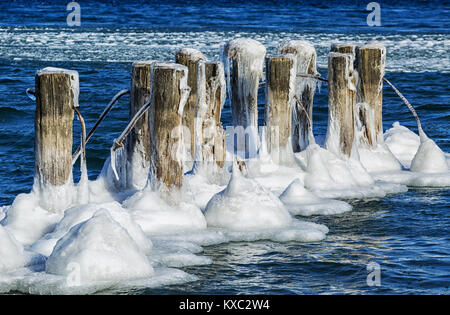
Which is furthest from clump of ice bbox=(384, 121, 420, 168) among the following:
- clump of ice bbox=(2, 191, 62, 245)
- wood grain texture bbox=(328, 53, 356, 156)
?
clump of ice bbox=(2, 191, 62, 245)

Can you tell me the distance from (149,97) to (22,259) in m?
2.58

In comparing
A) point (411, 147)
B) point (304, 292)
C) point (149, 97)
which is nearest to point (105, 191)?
point (149, 97)

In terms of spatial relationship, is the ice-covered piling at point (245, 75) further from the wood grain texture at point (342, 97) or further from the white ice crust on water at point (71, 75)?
the white ice crust on water at point (71, 75)

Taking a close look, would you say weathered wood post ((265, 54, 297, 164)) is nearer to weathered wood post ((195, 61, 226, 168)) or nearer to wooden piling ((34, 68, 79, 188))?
weathered wood post ((195, 61, 226, 168))

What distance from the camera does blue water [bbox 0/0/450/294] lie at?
26.2 ft

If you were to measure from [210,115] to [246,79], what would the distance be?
91 centimetres

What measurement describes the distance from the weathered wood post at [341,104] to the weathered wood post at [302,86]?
0.33 m

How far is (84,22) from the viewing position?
1453 inches

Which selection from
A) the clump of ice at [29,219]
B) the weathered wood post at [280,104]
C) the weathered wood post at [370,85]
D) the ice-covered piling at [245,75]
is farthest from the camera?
the weathered wood post at [370,85]

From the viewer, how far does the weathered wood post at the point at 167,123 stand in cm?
878

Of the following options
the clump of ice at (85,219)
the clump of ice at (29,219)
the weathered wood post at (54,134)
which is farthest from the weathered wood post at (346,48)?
the clump of ice at (29,219)

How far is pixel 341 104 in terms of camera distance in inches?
434

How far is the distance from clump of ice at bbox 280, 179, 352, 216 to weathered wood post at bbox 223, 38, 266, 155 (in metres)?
1.06

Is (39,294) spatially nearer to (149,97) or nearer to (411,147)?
(149,97)
